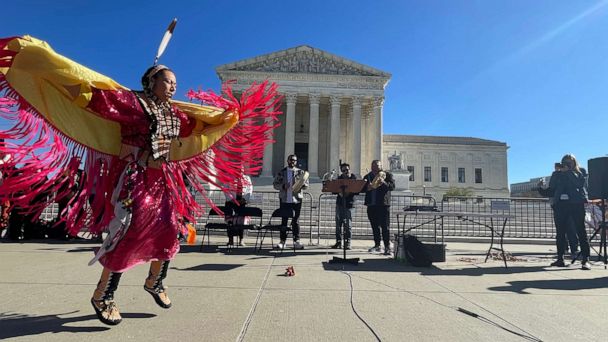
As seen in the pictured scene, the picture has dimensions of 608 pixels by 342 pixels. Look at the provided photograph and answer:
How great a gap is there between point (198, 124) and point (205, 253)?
422 centimetres

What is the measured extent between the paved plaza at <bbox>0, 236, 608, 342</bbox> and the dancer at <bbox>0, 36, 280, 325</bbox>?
41 centimetres

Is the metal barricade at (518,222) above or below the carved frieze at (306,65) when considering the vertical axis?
below

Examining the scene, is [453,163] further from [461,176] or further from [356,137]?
[356,137]

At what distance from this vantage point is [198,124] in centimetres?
343

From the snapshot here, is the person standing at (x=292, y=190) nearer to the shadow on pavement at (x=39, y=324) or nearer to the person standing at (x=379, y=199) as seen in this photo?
the person standing at (x=379, y=199)

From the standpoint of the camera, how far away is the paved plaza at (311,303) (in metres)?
2.63

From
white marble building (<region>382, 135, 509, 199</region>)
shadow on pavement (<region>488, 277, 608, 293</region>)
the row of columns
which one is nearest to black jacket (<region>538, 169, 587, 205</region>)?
shadow on pavement (<region>488, 277, 608, 293</region>)

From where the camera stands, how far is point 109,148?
296 centimetres

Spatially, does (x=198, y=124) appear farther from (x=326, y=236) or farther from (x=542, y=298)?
(x=326, y=236)

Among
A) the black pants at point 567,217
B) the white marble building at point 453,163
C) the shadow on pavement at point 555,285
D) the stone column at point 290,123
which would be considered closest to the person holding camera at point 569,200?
the black pants at point 567,217

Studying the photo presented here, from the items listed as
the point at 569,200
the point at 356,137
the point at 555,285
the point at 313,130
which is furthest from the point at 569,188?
the point at 313,130

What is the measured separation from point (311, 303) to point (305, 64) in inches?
1601

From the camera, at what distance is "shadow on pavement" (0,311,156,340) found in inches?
101

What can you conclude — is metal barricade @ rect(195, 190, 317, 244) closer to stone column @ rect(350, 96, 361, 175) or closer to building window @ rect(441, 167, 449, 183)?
stone column @ rect(350, 96, 361, 175)
